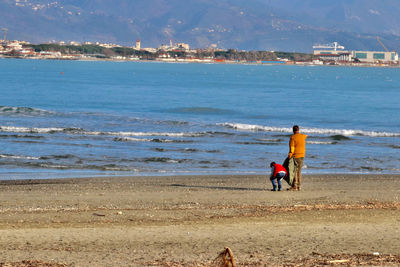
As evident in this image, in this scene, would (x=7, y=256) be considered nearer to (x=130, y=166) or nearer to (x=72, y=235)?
(x=72, y=235)

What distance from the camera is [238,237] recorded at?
9961 millimetres

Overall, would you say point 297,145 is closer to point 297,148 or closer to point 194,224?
point 297,148

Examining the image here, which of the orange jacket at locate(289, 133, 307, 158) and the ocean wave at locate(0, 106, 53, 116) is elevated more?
the orange jacket at locate(289, 133, 307, 158)

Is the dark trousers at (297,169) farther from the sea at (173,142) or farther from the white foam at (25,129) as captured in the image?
the white foam at (25,129)

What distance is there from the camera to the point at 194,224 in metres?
10.9

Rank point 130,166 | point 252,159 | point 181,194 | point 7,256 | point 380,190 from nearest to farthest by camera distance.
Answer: point 7,256
point 181,194
point 380,190
point 130,166
point 252,159

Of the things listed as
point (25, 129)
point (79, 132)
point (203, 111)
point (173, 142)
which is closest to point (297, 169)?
point (173, 142)

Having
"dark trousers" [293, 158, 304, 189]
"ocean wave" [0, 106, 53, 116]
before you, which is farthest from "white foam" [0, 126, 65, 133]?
"dark trousers" [293, 158, 304, 189]

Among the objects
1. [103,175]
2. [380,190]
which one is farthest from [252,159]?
[380,190]

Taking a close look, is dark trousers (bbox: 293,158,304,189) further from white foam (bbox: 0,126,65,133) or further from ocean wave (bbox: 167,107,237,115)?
ocean wave (bbox: 167,107,237,115)

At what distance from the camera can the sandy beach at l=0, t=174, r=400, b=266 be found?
8773mm

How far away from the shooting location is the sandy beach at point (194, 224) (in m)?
8.77

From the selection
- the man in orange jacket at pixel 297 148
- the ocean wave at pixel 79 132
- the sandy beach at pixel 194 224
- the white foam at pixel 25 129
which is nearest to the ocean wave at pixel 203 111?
the ocean wave at pixel 79 132

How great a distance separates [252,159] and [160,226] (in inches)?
493
